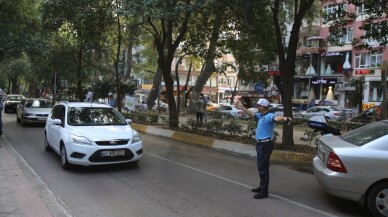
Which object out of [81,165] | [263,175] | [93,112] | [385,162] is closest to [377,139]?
[385,162]

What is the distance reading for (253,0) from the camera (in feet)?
39.2

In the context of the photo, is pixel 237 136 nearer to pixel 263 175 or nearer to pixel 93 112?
pixel 93 112

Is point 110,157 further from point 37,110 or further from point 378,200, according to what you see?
point 37,110

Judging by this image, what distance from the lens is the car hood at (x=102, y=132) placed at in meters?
8.90

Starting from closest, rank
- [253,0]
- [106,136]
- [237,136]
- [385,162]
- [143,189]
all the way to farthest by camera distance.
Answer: [385,162] < [143,189] < [106,136] < [253,0] < [237,136]

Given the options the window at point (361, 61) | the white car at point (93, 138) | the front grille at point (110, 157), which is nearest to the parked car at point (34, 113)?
the white car at point (93, 138)

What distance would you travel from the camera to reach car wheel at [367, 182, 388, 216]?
5.90 meters

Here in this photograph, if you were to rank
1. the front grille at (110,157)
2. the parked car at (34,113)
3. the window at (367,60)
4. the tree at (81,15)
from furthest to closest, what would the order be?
the window at (367,60), the parked car at (34,113), the tree at (81,15), the front grille at (110,157)

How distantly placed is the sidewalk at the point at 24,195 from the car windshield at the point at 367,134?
441 centimetres

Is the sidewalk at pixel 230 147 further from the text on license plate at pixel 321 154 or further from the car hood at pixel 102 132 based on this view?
the text on license plate at pixel 321 154

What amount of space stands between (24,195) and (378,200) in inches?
214

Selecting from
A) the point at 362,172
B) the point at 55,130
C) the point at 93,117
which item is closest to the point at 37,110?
the point at 55,130

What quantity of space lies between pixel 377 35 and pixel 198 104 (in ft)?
A: 39.7

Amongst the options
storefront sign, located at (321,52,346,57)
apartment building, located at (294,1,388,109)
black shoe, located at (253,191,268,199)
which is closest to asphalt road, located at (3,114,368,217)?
black shoe, located at (253,191,268,199)
